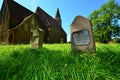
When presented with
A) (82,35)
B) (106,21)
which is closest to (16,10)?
(106,21)

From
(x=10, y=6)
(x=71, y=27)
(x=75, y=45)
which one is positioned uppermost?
(x=10, y=6)

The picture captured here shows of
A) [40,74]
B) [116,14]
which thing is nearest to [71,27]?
[40,74]

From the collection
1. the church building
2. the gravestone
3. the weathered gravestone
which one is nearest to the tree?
the church building

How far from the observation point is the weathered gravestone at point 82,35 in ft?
18.3

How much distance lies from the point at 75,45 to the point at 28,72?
316 centimetres

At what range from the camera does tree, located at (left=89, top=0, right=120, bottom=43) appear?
41.7 m

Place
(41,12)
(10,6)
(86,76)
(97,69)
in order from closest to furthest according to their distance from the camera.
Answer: (86,76), (97,69), (10,6), (41,12)

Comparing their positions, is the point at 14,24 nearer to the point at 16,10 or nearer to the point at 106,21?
the point at 16,10

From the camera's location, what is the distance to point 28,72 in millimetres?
3037

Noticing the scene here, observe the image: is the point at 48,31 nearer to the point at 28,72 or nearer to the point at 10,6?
the point at 10,6

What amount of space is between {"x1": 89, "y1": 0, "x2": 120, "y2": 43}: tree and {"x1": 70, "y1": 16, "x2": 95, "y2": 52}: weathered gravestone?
119ft

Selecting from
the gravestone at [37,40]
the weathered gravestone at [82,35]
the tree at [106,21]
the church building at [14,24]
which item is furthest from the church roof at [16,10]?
the weathered gravestone at [82,35]

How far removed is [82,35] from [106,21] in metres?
39.7

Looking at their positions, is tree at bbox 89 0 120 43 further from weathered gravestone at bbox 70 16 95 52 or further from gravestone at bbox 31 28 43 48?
weathered gravestone at bbox 70 16 95 52
